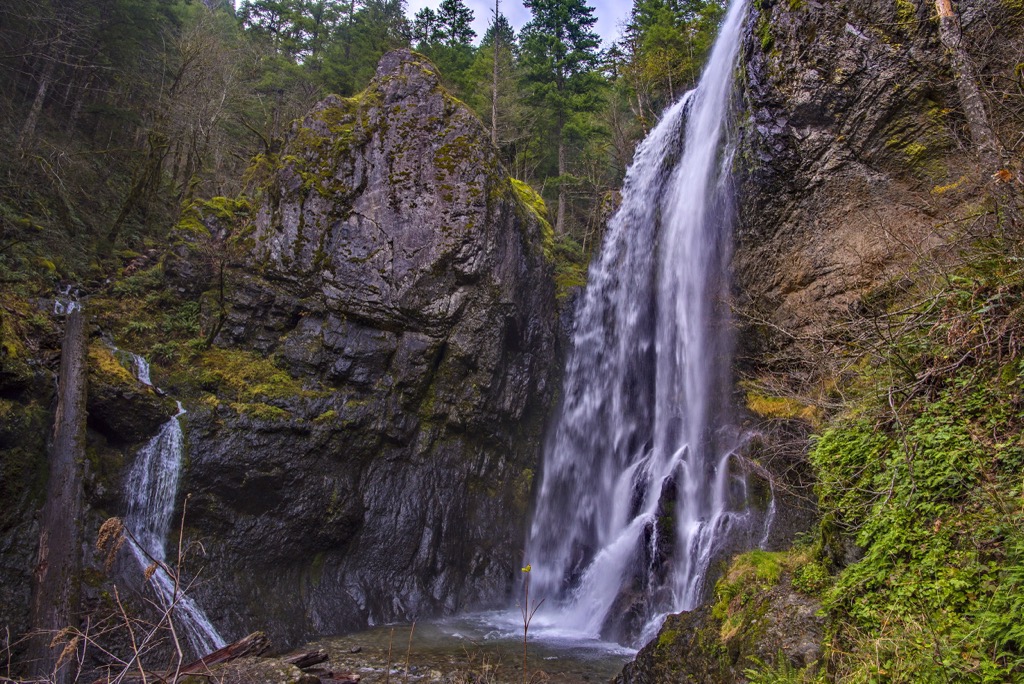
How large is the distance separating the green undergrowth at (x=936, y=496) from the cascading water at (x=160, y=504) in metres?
9.56

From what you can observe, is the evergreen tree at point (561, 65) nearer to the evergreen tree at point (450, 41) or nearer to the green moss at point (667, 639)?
the evergreen tree at point (450, 41)

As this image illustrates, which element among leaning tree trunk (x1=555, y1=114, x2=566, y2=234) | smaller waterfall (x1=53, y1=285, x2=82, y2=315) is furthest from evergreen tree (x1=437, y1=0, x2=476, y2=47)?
smaller waterfall (x1=53, y1=285, x2=82, y2=315)

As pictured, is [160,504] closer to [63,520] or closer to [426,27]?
[63,520]

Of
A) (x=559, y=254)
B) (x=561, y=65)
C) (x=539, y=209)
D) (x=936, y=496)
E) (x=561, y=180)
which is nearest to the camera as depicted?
(x=936, y=496)

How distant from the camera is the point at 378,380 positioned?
42.9 ft

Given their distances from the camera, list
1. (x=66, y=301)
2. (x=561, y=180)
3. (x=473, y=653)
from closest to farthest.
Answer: (x=473, y=653), (x=66, y=301), (x=561, y=180)

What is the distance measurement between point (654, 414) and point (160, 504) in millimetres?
10604

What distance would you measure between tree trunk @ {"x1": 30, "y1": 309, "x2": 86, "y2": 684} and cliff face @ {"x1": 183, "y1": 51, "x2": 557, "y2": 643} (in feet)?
7.64

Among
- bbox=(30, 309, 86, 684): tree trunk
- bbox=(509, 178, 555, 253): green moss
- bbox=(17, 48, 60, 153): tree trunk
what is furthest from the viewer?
bbox=(509, 178, 555, 253): green moss

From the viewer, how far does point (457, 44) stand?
2769cm

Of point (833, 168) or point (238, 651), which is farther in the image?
point (833, 168)

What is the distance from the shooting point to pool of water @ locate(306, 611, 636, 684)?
7.98 m

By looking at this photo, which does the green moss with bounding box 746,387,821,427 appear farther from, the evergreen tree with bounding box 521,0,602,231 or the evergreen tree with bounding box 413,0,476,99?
the evergreen tree with bounding box 413,0,476,99

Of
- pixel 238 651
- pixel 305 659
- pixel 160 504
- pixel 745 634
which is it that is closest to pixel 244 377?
pixel 160 504
